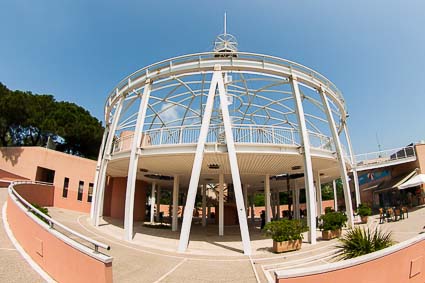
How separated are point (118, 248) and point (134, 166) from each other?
418cm

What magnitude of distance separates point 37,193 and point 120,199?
6.43 m

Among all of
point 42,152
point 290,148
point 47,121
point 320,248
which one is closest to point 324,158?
point 290,148

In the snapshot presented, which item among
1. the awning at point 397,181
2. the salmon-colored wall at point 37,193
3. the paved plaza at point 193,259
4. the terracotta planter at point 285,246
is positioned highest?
the awning at point 397,181

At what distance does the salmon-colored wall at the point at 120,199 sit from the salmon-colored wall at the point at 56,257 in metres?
14.9

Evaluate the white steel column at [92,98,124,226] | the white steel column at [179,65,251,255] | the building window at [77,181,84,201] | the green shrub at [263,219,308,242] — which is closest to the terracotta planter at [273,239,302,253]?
the green shrub at [263,219,308,242]

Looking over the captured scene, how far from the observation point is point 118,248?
1145cm

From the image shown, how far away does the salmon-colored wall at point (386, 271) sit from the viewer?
17.3 feet

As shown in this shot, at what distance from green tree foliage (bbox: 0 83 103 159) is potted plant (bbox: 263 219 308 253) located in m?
31.3

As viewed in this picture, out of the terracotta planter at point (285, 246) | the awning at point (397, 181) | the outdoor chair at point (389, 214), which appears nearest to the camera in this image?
the terracotta planter at point (285, 246)

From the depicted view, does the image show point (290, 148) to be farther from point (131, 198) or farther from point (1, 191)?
point (1, 191)

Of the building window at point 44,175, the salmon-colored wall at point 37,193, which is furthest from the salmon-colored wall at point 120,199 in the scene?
the building window at point 44,175

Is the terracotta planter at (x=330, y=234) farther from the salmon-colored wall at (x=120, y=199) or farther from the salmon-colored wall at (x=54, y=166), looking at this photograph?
the salmon-colored wall at (x=54, y=166)

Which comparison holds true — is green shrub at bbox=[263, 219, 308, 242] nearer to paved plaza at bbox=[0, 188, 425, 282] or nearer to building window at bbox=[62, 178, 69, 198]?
paved plaza at bbox=[0, 188, 425, 282]

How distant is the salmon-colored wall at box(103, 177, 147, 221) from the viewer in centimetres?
2358
